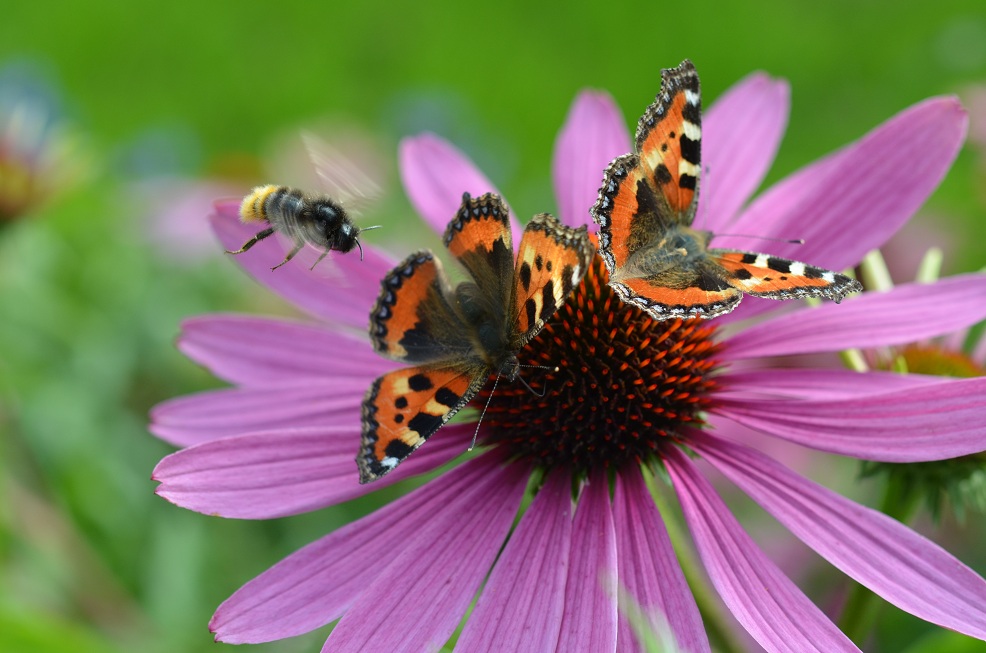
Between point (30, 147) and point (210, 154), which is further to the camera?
point (210, 154)

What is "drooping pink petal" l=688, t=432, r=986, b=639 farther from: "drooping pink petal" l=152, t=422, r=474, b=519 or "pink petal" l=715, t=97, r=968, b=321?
"drooping pink petal" l=152, t=422, r=474, b=519

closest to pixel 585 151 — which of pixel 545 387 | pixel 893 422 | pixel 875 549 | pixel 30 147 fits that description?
pixel 545 387

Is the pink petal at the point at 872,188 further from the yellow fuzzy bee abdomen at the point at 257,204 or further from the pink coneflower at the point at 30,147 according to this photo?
the pink coneflower at the point at 30,147

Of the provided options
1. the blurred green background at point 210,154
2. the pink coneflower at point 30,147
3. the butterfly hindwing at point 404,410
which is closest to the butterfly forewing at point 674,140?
the butterfly hindwing at point 404,410

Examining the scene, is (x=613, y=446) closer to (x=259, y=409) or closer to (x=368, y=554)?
(x=368, y=554)

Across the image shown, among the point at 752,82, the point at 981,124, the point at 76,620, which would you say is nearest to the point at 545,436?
the point at 752,82

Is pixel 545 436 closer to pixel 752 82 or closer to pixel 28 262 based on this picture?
pixel 752 82

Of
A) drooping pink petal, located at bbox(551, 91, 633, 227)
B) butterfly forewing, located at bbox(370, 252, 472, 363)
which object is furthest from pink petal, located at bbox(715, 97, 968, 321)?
butterfly forewing, located at bbox(370, 252, 472, 363)
